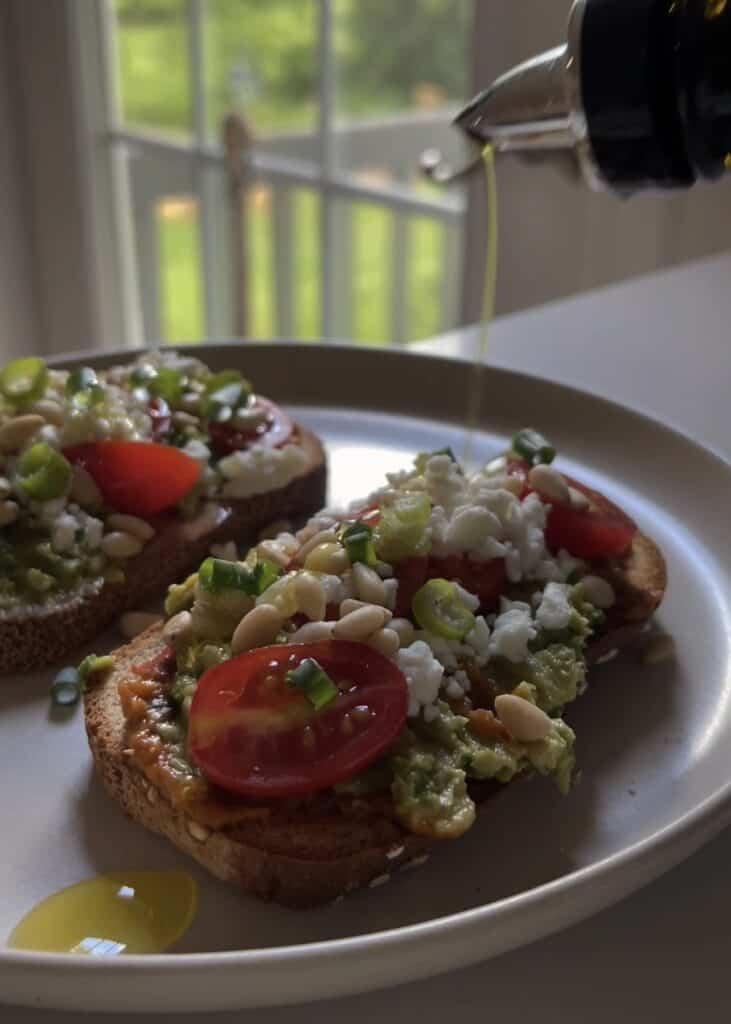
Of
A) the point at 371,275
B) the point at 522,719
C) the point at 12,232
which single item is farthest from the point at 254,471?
the point at 12,232

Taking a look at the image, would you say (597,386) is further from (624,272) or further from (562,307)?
(624,272)

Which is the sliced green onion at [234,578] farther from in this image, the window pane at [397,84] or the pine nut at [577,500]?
the window pane at [397,84]

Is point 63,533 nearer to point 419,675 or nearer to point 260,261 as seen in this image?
point 419,675

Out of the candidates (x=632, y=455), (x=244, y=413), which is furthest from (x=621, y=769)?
(x=244, y=413)

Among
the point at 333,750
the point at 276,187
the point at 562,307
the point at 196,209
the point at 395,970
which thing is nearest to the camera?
the point at 395,970

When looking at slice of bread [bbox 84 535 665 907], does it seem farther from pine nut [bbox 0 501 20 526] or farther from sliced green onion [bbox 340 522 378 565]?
pine nut [bbox 0 501 20 526]

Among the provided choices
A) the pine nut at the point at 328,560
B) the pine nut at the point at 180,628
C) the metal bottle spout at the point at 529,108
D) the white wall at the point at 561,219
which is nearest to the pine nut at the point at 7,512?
the pine nut at the point at 180,628

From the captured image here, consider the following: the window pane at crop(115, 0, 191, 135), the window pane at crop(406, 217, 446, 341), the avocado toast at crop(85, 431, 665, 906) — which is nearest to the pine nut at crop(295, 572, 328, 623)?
the avocado toast at crop(85, 431, 665, 906)
